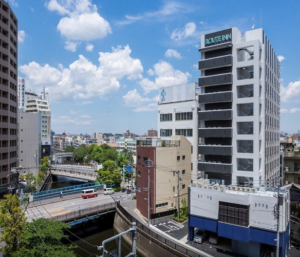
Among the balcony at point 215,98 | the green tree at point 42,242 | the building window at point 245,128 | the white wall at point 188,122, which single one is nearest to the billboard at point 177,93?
the white wall at point 188,122

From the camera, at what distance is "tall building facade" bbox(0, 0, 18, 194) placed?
156 feet

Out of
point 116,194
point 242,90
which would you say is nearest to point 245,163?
point 242,90

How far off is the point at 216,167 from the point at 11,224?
30.6 meters

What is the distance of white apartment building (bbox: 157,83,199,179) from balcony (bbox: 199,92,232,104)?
4299 millimetres

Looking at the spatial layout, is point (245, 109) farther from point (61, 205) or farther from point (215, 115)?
point (61, 205)

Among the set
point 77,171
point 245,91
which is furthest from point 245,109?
point 77,171

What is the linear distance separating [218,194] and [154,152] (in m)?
13.5

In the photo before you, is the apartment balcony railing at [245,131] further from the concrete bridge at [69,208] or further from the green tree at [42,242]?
the green tree at [42,242]

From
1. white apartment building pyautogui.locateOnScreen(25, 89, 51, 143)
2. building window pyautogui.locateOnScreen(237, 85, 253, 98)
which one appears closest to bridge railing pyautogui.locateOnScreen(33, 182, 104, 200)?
building window pyautogui.locateOnScreen(237, 85, 253, 98)

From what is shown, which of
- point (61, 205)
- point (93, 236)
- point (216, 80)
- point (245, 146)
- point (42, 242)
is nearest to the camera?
point (42, 242)

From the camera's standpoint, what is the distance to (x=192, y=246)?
101 feet

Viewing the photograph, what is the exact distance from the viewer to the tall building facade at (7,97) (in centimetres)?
4747

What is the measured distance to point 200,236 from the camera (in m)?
32.1

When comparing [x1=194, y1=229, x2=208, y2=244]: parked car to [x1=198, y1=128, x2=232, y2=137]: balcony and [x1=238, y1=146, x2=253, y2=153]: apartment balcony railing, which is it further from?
[x1=198, y1=128, x2=232, y2=137]: balcony
